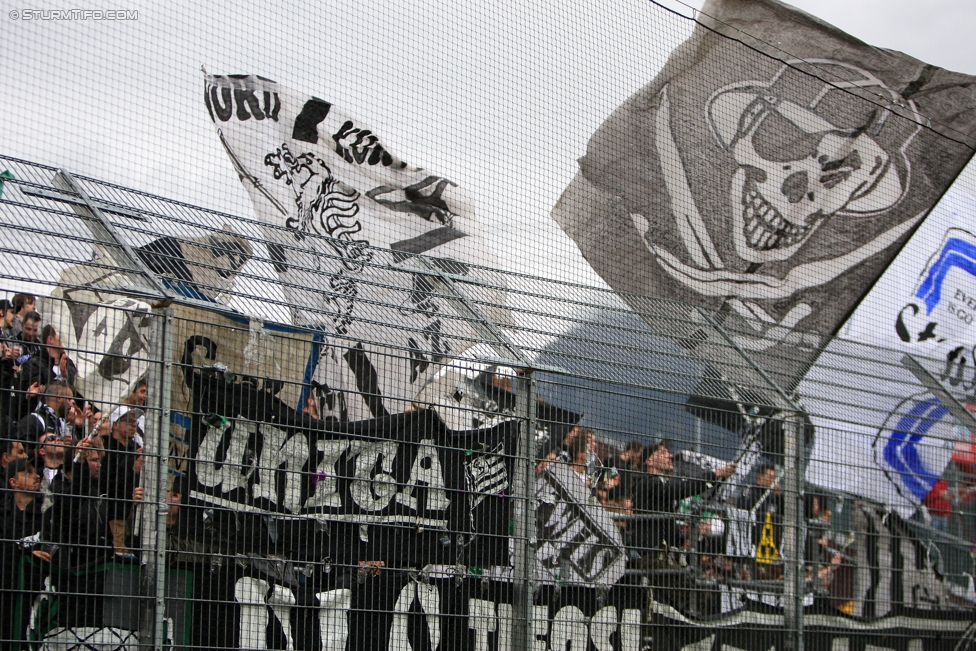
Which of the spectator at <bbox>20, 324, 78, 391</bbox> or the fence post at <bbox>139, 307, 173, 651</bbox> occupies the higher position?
the spectator at <bbox>20, 324, 78, 391</bbox>

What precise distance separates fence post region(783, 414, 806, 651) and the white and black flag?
201 cm

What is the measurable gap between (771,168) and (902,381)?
88.4 inches

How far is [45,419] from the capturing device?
12.2 ft

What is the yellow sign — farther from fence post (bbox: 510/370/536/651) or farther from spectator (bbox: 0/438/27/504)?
spectator (bbox: 0/438/27/504)

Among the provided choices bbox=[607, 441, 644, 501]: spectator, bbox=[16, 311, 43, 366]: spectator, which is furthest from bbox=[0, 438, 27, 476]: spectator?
bbox=[607, 441, 644, 501]: spectator

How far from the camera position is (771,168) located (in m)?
8.37

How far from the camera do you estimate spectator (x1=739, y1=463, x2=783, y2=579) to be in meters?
5.77

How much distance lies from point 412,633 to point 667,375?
2.13 metres

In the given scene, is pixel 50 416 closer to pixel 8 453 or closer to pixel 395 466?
pixel 8 453

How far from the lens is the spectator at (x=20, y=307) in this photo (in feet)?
12.2

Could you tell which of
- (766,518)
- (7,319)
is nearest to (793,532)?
(766,518)

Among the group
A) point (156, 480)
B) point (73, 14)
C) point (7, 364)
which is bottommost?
point (156, 480)

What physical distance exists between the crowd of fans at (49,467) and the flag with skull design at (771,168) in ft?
13.8

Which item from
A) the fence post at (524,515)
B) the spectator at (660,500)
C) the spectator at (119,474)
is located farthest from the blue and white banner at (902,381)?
the spectator at (119,474)
